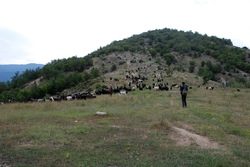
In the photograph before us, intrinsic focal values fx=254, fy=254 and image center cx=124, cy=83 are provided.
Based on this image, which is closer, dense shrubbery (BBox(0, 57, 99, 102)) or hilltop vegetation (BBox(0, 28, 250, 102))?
dense shrubbery (BBox(0, 57, 99, 102))

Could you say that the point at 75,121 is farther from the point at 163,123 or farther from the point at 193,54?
the point at 193,54

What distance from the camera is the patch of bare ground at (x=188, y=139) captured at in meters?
10.4

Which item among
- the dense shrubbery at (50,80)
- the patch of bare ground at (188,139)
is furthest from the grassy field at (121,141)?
the dense shrubbery at (50,80)

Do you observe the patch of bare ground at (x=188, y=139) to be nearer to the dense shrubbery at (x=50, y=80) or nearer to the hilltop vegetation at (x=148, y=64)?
the dense shrubbery at (x=50, y=80)

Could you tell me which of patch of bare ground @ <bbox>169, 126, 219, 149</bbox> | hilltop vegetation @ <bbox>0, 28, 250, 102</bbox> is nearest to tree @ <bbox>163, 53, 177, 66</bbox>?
hilltop vegetation @ <bbox>0, 28, 250, 102</bbox>

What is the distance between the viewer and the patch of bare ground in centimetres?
1036

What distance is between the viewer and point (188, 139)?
10.9 m

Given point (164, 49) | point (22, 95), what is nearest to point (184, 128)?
point (22, 95)

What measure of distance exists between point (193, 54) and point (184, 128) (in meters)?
92.4

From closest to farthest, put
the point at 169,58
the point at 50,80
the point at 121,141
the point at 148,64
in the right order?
1. the point at 121,141
2. the point at 50,80
3. the point at 148,64
4. the point at 169,58

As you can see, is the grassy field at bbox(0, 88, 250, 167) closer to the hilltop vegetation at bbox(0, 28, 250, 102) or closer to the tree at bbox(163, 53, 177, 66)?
the hilltop vegetation at bbox(0, 28, 250, 102)

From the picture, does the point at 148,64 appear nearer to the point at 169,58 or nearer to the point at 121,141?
the point at 169,58

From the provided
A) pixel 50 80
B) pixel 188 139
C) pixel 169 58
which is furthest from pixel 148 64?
pixel 188 139

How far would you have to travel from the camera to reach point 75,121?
1372 cm
